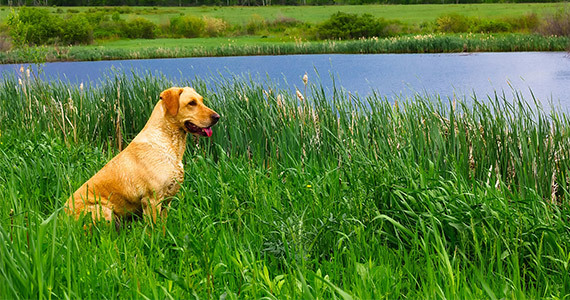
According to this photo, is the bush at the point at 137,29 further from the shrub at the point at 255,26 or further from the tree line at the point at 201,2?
the tree line at the point at 201,2

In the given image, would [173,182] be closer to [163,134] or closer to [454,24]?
[163,134]

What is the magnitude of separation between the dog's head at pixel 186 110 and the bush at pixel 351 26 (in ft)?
155

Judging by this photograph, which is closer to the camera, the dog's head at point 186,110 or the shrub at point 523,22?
the dog's head at point 186,110

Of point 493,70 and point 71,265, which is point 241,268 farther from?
point 493,70

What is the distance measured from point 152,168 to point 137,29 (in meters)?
60.0

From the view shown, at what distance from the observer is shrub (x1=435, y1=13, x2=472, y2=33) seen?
1914 inches

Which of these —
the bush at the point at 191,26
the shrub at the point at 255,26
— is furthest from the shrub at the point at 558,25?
the bush at the point at 191,26

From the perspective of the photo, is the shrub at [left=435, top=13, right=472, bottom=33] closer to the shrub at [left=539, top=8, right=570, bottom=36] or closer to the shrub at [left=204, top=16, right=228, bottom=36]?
the shrub at [left=539, top=8, right=570, bottom=36]

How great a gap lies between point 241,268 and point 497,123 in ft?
10.5

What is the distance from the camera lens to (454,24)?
48750mm

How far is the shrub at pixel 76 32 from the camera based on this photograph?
4897 cm

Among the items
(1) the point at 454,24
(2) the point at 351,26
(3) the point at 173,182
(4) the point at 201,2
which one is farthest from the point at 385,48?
(4) the point at 201,2

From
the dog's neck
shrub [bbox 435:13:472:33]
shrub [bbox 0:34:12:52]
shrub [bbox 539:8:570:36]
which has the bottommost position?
the dog's neck

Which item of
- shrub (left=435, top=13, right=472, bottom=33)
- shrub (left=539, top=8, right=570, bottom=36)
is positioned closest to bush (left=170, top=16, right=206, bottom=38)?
shrub (left=435, top=13, right=472, bottom=33)
